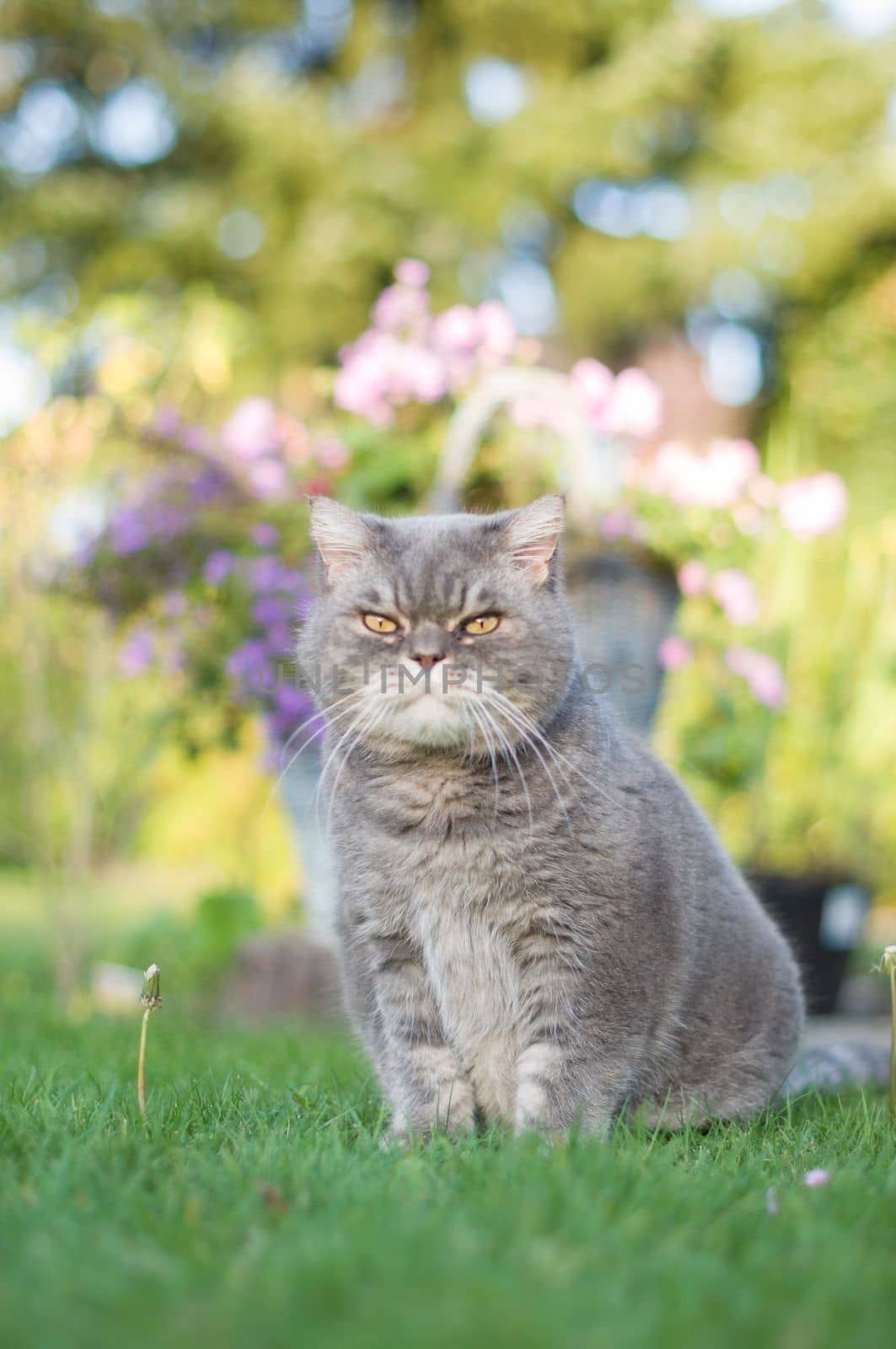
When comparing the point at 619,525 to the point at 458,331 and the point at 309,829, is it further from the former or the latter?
the point at 309,829

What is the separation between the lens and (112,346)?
5.16 metres

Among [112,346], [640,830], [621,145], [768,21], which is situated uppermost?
[768,21]

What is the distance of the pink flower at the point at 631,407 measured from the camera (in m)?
3.98

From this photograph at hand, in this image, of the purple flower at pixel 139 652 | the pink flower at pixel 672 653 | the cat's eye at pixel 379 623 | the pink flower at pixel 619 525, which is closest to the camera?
the cat's eye at pixel 379 623

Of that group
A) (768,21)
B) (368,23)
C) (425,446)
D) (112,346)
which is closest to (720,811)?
(425,446)

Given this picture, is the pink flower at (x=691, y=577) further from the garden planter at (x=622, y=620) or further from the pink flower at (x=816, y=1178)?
the pink flower at (x=816, y=1178)

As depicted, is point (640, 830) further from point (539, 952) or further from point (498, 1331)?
point (498, 1331)

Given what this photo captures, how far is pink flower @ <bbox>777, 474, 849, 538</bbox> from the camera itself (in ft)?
13.9

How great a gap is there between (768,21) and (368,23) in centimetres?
323

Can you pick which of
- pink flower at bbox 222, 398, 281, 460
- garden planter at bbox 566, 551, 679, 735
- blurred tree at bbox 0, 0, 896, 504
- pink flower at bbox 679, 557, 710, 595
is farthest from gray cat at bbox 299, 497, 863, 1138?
blurred tree at bbox 0, 0, 896, 504

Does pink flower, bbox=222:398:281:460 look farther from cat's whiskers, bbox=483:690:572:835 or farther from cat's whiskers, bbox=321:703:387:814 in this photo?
cat's whiskers, bbox=483:690:572:835

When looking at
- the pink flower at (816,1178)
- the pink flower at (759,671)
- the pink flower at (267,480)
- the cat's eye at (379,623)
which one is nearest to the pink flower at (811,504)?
the pink flower at (759,671)

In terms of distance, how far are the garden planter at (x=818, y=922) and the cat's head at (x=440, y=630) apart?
199 centimetres

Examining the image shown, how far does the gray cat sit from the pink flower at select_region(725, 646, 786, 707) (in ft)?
6.35
